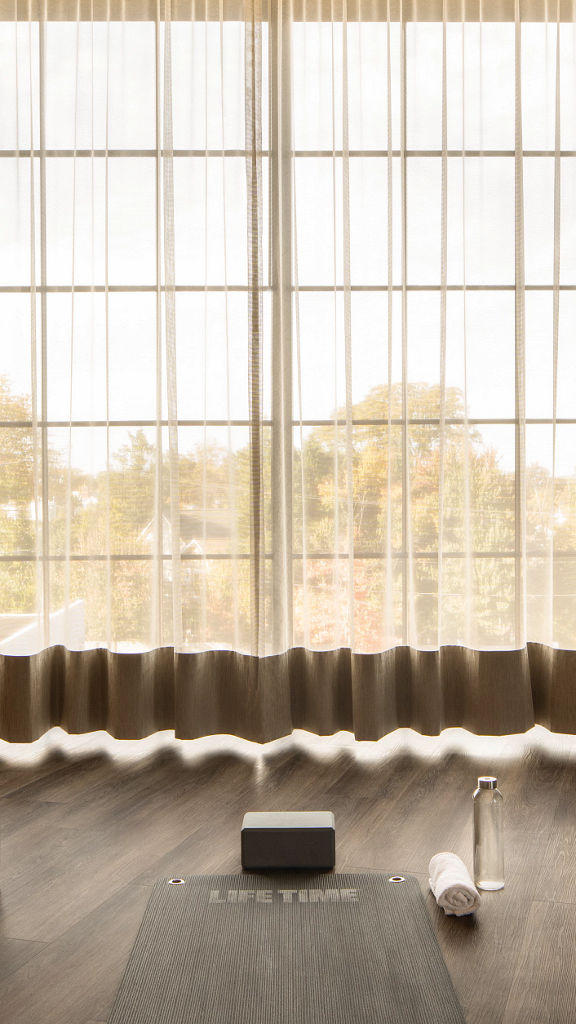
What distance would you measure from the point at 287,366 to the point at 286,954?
1830 mm

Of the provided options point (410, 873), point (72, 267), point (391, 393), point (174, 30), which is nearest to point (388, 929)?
point (410, 873)

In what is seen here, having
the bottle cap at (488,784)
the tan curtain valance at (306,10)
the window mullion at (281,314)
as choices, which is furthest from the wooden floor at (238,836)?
the tan curtain valance at (306,10)

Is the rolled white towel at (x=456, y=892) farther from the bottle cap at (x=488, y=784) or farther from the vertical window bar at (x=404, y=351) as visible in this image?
the vertical window bar at (x=404, y=351)

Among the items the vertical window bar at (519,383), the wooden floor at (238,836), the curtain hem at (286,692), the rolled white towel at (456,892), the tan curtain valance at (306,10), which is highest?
the tan curtain valance at (306,10)

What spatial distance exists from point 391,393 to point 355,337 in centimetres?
23

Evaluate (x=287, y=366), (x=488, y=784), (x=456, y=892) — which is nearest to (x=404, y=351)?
(x=287, y=366)

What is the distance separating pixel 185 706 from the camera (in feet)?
9.23

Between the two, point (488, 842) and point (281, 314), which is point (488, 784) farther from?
point (281, 314)

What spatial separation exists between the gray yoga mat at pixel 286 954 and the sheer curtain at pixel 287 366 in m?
0.96

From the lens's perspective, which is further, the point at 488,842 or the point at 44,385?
the point at 44,385

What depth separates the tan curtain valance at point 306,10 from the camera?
276 cm

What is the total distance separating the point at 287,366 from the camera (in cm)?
284

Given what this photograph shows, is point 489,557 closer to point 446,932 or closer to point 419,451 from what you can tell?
point 419,451

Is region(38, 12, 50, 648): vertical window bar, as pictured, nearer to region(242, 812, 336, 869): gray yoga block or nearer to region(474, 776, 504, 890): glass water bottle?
region(242, 812, 336, 869): gray yoga block
